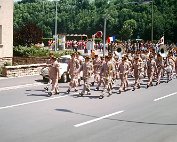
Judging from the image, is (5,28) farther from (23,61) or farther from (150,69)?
(150,69)

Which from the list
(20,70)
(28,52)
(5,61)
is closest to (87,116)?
(20,70)

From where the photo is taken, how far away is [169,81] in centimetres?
2591

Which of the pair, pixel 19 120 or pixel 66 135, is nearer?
pixel 66 135

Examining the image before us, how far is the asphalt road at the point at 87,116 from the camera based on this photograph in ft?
37.1

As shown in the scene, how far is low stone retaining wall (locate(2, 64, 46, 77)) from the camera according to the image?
26.3 meters

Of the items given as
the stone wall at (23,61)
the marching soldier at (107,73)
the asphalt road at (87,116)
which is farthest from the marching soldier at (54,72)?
the stone wall at (23,61)

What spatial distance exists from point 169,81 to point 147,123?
13105 millimetres

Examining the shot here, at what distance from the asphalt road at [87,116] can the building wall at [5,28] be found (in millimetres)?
11274

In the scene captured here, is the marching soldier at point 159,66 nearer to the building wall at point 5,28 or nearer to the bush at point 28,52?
the building wall at point 5,28

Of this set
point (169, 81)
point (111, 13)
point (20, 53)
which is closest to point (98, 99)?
point (169, 81)

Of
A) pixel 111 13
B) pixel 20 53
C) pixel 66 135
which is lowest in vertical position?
pixel 66 135

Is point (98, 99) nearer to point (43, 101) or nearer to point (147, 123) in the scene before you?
point (43, 101)

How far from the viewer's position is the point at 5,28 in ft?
104

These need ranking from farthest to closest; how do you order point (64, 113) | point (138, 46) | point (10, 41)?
point (138, 46) < point (10, 41) < point (64, 113)
